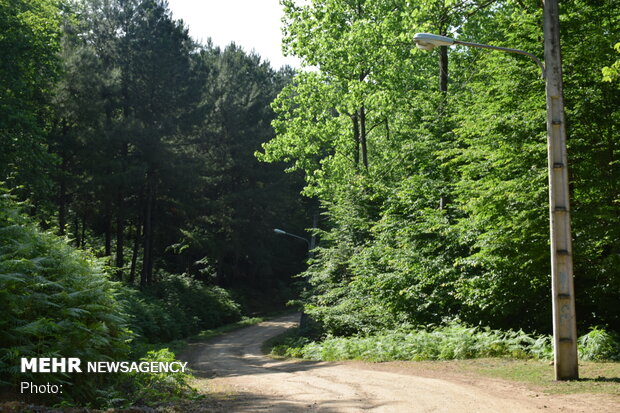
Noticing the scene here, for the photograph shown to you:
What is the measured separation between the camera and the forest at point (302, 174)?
12.7 m

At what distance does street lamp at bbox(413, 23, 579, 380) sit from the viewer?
9477 mm

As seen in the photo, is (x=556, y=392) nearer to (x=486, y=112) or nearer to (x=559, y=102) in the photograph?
(x=559, y=102)

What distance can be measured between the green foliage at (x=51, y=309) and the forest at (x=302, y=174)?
0.17 feet

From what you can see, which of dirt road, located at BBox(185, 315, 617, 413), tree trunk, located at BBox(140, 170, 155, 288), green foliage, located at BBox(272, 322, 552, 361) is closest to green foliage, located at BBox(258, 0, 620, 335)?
green foliage, located at BBox(272, 322, 552, 361)

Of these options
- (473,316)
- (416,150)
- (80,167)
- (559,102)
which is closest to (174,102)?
(80,167)

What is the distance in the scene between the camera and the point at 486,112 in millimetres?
14992

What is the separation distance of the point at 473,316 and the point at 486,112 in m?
6.11

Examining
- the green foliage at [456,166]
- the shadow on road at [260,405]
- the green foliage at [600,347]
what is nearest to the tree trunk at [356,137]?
the green foliage at [456,166]

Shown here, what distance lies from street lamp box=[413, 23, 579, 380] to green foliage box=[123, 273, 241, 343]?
68.9 feet

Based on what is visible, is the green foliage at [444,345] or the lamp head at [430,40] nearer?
the lamp head at [430,40]

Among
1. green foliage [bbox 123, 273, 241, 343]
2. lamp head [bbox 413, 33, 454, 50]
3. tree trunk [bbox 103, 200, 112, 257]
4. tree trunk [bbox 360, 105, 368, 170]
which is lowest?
green foliage [bbox 123, 273, 241, 343]

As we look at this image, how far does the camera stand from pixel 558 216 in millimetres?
9688

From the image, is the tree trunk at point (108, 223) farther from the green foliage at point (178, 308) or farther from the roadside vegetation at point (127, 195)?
the green foliage at point (178, 308)

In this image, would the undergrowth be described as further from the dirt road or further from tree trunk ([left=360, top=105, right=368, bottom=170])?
tree trunk ([left=360, top=105, right=368, bottom=170])
